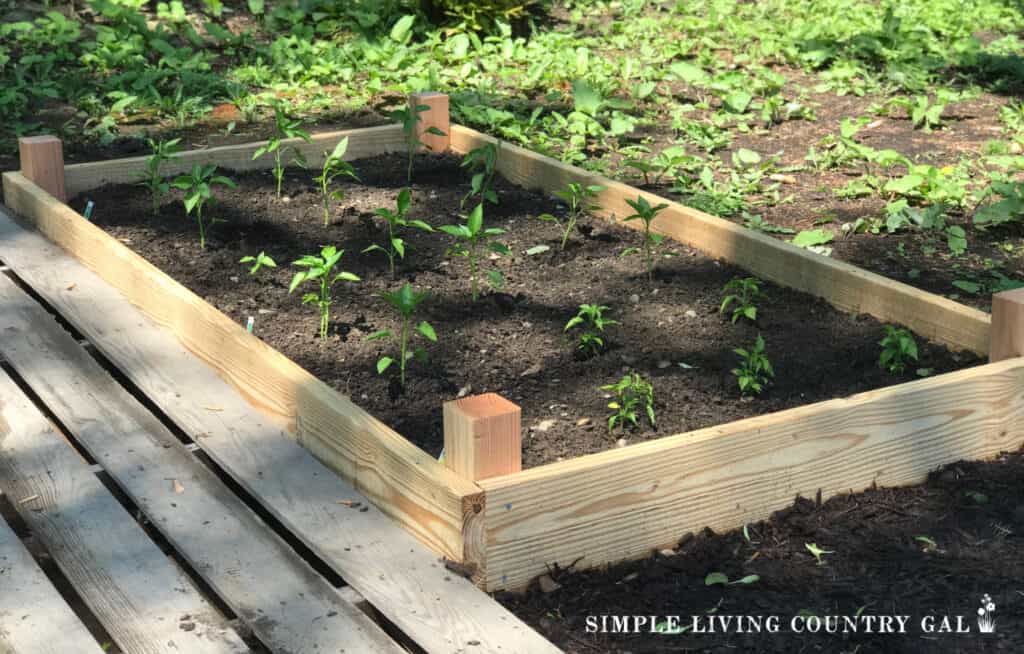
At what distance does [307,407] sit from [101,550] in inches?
22.7

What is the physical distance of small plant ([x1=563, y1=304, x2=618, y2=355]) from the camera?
3418 mm

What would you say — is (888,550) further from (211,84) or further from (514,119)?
(211,84)

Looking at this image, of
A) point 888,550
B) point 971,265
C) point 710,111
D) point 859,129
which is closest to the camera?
point 888,550

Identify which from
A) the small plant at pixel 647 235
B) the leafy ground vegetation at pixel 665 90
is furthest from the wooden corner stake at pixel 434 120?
the small plant at pixel 647 235

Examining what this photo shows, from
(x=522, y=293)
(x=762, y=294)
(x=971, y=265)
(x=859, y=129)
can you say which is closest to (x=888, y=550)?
(x=762, y=294)

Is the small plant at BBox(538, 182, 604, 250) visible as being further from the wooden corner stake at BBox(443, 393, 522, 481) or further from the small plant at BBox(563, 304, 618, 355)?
the wooden corner stake at BBox(443, 393, 522, 481)

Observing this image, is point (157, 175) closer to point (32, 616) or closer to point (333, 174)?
point (333, 174)

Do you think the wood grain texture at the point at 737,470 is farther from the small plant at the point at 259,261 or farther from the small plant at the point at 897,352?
the small plant at the point at 259,261

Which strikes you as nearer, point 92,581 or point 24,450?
point 92,581

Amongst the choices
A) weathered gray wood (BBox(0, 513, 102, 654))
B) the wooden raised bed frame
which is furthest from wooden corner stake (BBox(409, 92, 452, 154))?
weathered gray wood (BBox(0, 513, 102, 654))

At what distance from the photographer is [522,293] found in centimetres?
387

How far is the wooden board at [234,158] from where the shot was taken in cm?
488

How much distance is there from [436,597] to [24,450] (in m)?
1.19

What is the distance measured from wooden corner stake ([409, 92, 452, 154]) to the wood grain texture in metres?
2.91
